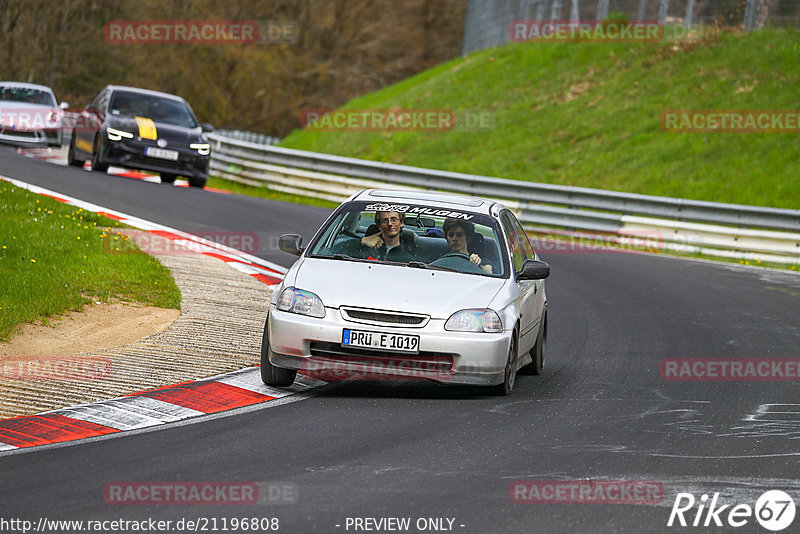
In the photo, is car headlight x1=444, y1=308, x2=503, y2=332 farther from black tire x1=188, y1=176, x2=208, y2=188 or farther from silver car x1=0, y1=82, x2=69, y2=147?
silver car x1=0, y1=82, x2=69, y2=147

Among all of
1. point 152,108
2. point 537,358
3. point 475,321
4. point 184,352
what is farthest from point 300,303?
point 152,108

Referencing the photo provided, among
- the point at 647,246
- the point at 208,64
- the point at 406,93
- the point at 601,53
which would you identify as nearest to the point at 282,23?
the point at 208,64

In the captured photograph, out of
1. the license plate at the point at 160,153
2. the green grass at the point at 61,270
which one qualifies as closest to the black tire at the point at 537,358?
the green grass at the point at 61,270

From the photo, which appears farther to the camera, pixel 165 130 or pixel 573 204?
pixel 165 130

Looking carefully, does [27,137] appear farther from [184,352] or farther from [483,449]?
[483,449]

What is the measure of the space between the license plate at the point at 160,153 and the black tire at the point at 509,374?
15.6m

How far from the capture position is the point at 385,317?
8.35m

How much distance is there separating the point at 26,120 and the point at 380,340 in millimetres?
23073

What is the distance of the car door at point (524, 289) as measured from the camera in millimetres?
9344

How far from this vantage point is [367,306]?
8352mm

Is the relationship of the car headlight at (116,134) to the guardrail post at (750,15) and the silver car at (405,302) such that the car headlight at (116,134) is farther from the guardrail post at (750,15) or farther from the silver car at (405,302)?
the guardrail post at (750,15)

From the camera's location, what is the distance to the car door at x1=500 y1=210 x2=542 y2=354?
9.34m

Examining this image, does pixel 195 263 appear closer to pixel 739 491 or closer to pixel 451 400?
pixel 451 400

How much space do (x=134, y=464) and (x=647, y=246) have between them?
17.0 m
